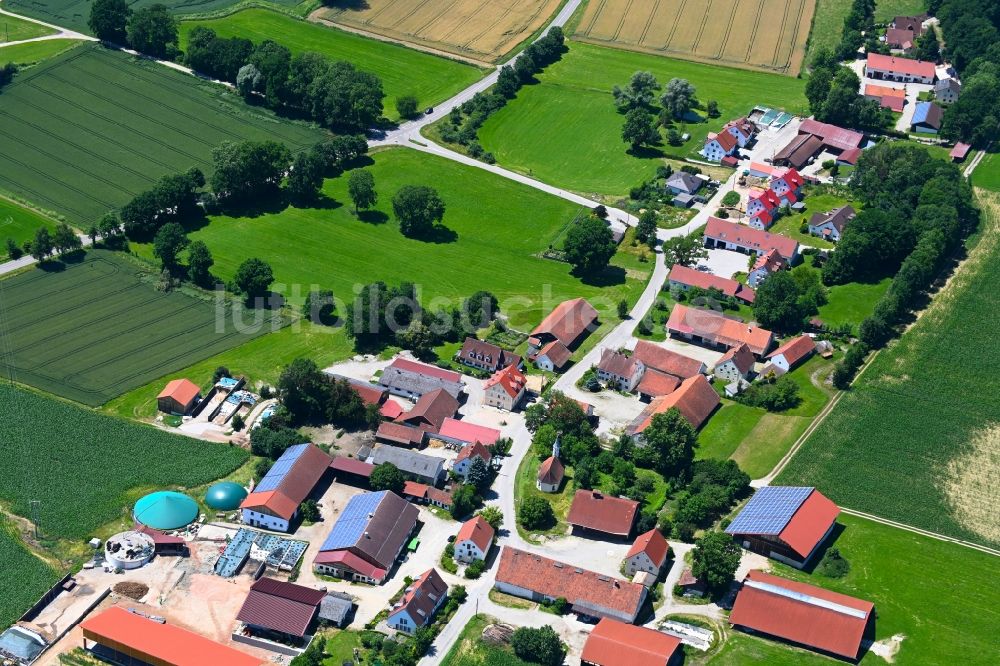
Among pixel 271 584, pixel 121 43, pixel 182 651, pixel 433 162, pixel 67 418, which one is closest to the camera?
→ pixel 182 651

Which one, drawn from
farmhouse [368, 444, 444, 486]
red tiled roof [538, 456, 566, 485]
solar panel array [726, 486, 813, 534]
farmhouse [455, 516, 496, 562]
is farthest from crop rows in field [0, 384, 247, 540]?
solar panel array [726, 486, 813, 534]

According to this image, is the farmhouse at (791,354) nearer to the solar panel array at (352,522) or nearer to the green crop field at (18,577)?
the solar panel array at (352,522)

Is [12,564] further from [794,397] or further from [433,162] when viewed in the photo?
[433,162]

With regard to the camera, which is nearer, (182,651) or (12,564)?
(182,651)

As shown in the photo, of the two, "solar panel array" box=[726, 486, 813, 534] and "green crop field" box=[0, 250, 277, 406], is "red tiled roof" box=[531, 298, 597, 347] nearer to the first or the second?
"solar panel array" box=[726, 486, 813, 534]

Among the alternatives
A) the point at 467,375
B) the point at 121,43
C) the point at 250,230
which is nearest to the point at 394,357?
the point at 467,375

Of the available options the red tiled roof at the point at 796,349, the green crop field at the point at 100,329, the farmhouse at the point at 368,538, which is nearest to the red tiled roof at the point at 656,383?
the red tiled roof at the point at 796,349

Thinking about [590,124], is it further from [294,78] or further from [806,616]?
[806,616]
